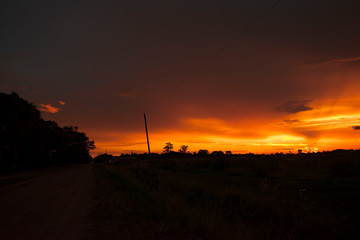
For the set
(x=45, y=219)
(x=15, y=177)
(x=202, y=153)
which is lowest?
(x=45, y=219)

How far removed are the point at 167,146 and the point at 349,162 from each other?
511 feet

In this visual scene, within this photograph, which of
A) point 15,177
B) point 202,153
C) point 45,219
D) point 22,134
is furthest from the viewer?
point 202,153

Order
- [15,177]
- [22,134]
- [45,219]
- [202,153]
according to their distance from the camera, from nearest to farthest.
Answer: [45,219], [15,177], [22,134], [202,153]

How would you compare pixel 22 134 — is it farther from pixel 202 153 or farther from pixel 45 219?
pixel 202 153

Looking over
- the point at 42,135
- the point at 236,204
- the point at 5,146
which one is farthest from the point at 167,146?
the point at 236,204

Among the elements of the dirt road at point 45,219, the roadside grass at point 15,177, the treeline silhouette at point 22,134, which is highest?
the treeline silhouette at point 22,134

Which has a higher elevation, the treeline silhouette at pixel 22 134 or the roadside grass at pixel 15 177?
the treeline silhouette at pixel 22 134

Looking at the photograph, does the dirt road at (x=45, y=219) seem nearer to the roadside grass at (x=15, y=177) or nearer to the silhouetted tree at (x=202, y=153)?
the roadside grass at (x=15, y=177)

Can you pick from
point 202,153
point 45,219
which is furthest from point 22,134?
point 202,153

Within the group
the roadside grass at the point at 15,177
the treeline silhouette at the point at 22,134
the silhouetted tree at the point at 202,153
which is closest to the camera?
the roadside grass at the point at 15,177

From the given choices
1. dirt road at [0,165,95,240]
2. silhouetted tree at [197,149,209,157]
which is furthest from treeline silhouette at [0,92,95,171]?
silhouetted tree at [197,149,209,157]

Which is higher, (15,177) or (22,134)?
(22,134)

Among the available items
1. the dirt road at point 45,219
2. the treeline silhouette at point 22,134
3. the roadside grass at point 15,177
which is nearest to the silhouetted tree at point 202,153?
the treeline silhouette at point 22,134

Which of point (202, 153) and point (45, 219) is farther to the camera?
point (202, 153)
